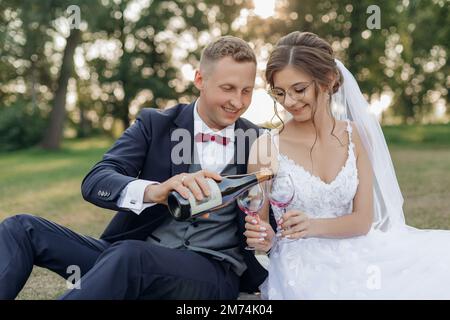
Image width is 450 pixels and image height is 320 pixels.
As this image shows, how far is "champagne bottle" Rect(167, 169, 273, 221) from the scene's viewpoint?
9.45 feet

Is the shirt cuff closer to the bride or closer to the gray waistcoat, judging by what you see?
the gray waistcoat

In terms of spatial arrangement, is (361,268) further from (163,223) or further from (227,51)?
(227,51)

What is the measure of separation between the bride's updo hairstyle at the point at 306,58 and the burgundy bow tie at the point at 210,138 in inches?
20.4

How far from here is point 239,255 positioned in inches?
143

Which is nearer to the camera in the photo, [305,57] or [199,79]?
[305,57]

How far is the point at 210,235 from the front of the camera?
141 inches

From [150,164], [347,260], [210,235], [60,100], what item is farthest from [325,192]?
[60,100]

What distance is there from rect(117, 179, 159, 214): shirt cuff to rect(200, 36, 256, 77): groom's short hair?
1004 millimetres

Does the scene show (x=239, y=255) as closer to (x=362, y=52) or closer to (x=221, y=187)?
(x=221, y=187)

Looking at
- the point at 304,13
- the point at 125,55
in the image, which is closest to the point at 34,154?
the point at 125,55

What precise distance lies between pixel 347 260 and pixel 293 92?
3.58 feet

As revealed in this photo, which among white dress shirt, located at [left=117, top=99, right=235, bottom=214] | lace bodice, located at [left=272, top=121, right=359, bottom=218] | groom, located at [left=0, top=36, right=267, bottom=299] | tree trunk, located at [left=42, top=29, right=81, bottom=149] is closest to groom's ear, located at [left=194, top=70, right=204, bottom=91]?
groom, located at [left=0, top=36, right=267, bottom=299]

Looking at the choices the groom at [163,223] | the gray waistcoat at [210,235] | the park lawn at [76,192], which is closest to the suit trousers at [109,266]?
the groom at [163,223]
